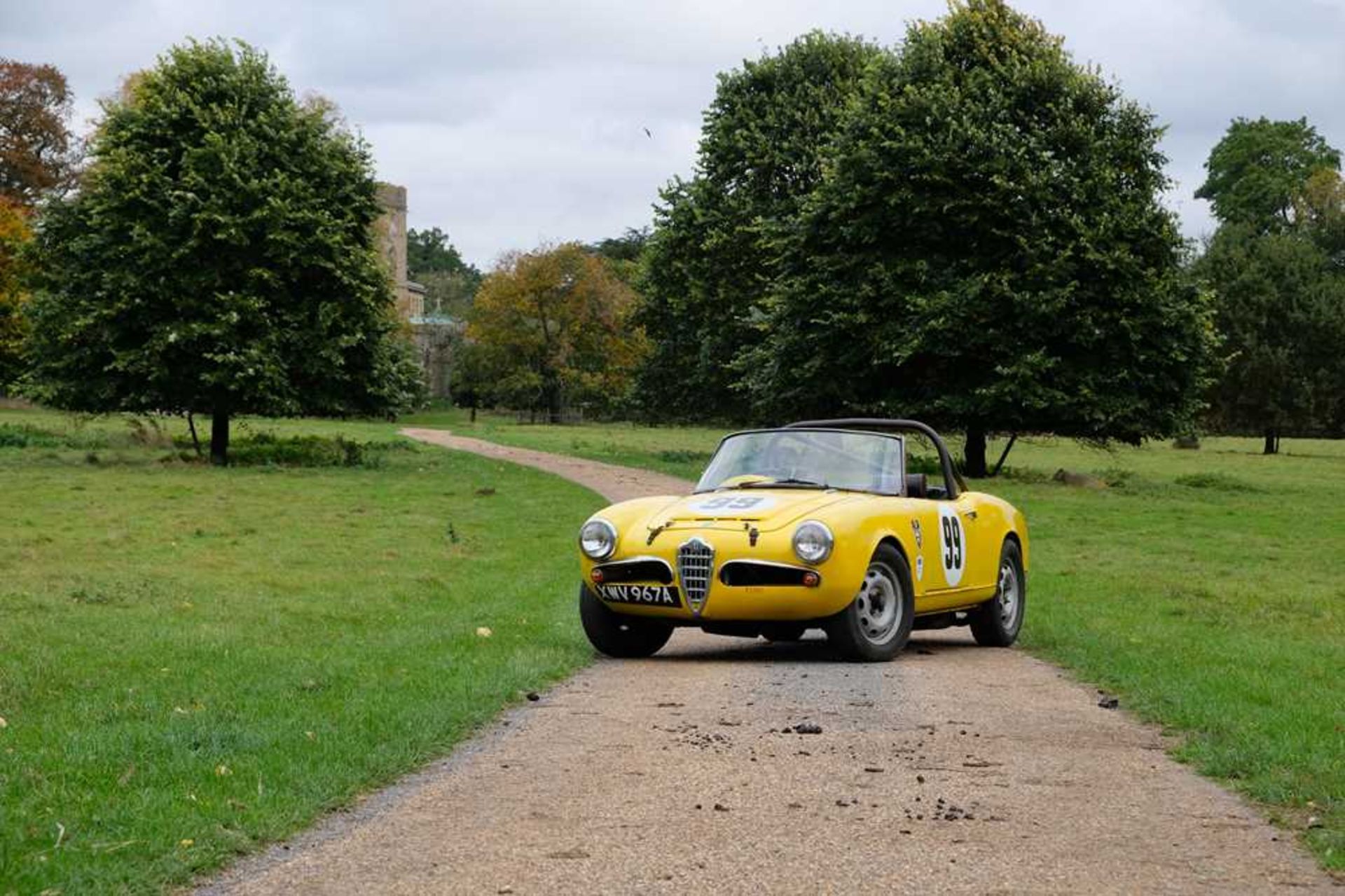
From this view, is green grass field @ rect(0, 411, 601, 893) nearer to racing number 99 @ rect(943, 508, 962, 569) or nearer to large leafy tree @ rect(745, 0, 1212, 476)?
racing number 99 @ rect(943, 508, 962, 569)

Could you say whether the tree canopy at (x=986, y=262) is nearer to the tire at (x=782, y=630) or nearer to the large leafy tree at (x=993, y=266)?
the large leafy tree at (x=993, y=266)

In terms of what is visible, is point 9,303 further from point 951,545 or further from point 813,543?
point 813,543

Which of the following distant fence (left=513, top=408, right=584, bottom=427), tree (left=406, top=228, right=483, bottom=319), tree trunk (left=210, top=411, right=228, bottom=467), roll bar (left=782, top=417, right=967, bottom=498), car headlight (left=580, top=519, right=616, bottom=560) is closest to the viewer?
car headlight (left=580, top=519, right=616, bottom=560)

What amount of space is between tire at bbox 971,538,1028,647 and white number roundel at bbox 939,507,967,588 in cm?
70

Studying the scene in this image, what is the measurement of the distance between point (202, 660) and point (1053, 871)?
7.43m

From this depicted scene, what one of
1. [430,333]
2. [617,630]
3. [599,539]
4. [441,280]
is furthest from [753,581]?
[441,280]

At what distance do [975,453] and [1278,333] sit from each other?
33.3 meters

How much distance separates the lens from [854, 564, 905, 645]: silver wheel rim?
11797 millimetres

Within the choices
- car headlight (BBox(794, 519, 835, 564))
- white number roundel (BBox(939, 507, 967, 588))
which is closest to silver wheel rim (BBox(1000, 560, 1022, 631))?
white number roundel (BBox(939, 507, 967, 588))

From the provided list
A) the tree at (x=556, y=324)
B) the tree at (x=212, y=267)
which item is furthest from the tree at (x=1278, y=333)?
the tree at (x=212, y=267)

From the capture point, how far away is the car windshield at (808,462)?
12836 millimetres

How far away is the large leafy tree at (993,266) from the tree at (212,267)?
10777 mm

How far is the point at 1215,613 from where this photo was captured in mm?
16656

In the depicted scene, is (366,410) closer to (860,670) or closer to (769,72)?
(769,72)
